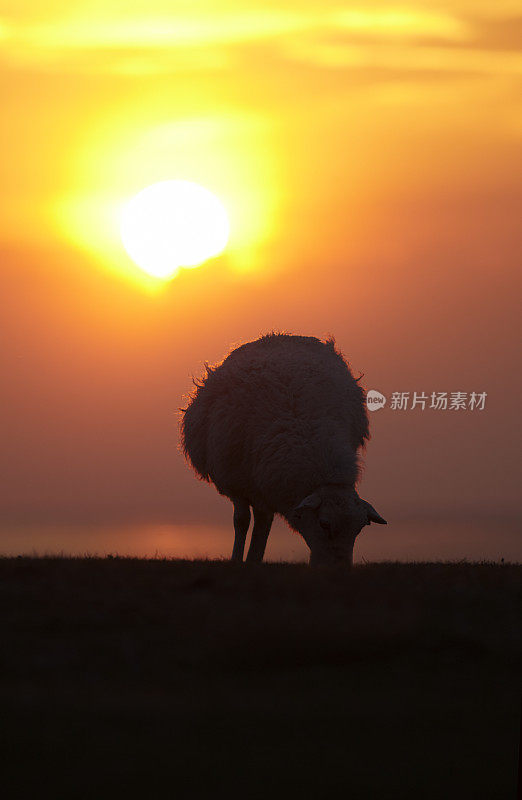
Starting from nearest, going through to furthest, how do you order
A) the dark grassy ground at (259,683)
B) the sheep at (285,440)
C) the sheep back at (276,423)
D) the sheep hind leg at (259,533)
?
the dark grassy ground at (259,683) → the sheep at (285,440) → the sheep back at (276,423) → the sheep hind leg at (259,533)

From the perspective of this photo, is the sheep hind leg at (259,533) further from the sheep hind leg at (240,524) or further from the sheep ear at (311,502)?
the sheep ear at (311,502)

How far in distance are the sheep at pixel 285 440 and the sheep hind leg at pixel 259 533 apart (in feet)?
0.05

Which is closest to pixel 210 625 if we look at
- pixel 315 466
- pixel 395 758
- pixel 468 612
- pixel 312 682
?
pixel 312 682

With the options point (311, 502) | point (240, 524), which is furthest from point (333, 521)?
point (240, 524)

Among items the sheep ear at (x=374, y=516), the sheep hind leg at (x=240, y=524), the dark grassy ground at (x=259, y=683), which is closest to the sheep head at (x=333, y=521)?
the sheep ear at (x=374, y=516)

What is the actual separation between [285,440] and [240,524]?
2290 mm

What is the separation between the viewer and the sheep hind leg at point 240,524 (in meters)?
18.8

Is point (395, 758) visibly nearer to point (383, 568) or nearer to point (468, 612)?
point (468, 612)

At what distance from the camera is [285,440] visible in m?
17.2

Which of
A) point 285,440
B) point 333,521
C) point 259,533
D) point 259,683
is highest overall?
point 285,440

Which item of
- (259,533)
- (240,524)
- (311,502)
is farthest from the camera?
(259,533)

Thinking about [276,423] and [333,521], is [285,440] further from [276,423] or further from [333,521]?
[333,521]

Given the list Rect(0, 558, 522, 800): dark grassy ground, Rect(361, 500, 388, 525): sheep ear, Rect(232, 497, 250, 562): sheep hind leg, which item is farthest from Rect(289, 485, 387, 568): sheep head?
Rect(232, 497, 250, 562): sheep hind leg

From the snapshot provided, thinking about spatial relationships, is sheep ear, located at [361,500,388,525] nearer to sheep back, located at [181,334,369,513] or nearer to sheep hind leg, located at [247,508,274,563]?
sheep back, located at [181,334,369,513]
